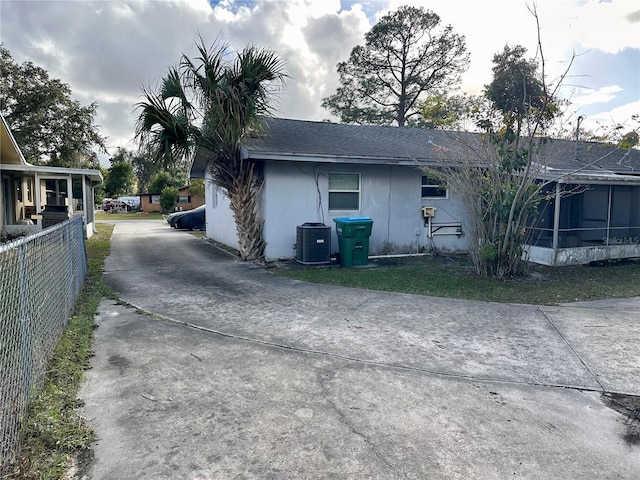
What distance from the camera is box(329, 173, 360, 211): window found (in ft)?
36.8

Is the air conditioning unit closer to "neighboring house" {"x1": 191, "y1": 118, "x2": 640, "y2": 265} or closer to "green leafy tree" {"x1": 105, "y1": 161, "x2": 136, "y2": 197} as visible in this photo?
"neighboring house" {"x1": 191, "y1": 118, "x2": 640, "y2": 265}

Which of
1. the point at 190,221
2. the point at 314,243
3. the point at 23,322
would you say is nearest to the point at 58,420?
the point at 23,322

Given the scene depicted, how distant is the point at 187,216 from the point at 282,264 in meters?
12.9

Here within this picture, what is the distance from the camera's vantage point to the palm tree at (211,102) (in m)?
9.35

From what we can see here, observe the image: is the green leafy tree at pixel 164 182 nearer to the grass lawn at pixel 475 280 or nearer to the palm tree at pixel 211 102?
the palm tree at pixel 211 102

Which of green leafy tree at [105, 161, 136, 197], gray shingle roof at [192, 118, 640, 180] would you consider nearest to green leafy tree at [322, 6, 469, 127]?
gray shingle roof at [192, 118, 640, 180]

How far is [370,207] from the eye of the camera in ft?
38.1

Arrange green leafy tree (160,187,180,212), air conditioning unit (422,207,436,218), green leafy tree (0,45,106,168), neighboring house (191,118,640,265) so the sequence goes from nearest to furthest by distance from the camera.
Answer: neighboring house (191,118,640,265) → air conditioning unit (422,207,436,218) → green leafy tree (0,45,106,168) → green leafy tree (160,187,180,212)

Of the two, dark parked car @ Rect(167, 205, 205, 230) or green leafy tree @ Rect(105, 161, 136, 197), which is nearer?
dark parked car @ Rect(167, 205, 205, 230)

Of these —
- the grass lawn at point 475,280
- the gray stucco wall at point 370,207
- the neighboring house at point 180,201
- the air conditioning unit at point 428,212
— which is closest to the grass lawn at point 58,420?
the grass lawn at point 475,280

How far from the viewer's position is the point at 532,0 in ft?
25.3

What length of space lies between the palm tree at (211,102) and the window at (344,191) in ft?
7.95

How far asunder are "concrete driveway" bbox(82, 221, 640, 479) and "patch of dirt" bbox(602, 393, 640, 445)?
2cm

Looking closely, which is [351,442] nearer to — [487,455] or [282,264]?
[487,455]
